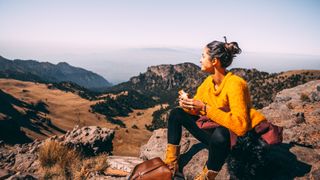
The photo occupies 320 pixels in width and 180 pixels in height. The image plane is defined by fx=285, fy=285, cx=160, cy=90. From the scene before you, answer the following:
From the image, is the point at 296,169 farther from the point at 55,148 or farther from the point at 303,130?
the point at 55,148

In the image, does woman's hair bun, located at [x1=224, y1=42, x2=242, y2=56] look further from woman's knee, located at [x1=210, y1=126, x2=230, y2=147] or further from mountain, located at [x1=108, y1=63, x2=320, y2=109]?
mountain, located at [x1=108, y1=63, x2=320, y2=109]


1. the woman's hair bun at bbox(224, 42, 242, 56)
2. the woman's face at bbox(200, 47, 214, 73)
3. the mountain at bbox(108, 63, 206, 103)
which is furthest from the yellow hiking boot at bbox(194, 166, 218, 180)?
the mountain at bbox(108, 63, 206, 103)

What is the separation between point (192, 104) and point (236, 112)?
0.81m

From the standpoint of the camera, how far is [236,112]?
13.1ft

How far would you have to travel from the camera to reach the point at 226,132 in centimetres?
414

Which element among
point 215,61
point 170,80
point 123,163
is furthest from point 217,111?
point 170,80

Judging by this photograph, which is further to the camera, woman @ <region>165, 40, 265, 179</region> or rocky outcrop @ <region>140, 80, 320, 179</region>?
rocky outcrop @ <region>140, 80, 320, 179</region>

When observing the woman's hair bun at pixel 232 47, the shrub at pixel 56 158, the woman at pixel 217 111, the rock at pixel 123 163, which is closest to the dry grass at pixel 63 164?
the shrub at pixel 56 158

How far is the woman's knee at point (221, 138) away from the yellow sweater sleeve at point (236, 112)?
96 mm

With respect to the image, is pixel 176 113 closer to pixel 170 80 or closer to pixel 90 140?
pixel 90 140

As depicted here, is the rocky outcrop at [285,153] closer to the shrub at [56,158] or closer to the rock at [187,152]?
the rock at [187,152]

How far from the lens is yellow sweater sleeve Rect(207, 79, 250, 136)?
3992 mm

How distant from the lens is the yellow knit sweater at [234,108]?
4.00 meters

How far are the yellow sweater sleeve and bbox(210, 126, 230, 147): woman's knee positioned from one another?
0.10m
